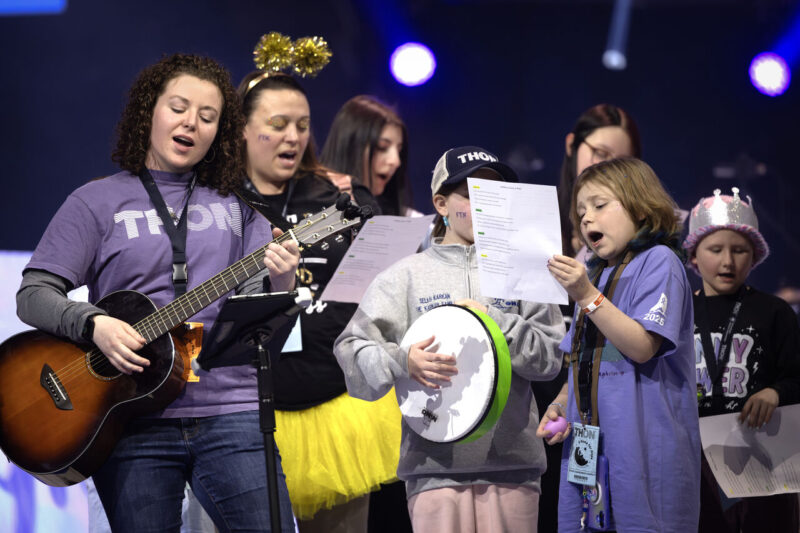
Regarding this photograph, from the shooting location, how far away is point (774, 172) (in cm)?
551

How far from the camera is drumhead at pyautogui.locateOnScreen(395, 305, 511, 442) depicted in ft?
7.66

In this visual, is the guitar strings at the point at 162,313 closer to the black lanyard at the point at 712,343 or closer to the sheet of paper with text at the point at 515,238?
the sheet of paper with text at the point at 515,238

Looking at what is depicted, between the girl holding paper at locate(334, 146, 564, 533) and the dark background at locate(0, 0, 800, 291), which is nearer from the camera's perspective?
the girl holding paper at locate(334, 146, 564, 533)

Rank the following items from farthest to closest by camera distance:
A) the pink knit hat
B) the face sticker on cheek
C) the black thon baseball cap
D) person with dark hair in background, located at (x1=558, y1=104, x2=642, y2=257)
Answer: person with dark hair in background, located at (x1=558, y1=104, x2=642, y2=257)
the pink knit hat
the face sticker on cheek
the black thon baseball cap

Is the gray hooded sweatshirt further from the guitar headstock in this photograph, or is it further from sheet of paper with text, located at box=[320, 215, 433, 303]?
the guitar headstock

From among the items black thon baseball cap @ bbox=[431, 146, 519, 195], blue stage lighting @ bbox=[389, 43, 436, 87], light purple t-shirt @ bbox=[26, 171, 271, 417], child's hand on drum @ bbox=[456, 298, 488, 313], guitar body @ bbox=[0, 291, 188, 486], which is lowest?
guitar body @ bbox=[0, 291, 188, 486]

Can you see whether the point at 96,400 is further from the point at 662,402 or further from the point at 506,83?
the point at 506,83

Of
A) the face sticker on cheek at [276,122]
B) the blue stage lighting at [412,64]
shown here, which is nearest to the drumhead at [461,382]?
the face sticker on cheek at [276,122]

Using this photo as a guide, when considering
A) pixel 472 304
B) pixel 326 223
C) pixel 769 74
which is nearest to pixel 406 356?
pixel 472 304

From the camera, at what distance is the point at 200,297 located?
2.35 metres

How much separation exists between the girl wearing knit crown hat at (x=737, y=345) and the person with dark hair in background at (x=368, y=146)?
1430 mm

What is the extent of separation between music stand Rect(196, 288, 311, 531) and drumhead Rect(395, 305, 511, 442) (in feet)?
1.58

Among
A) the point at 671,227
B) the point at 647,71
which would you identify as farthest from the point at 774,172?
the point at 671,227

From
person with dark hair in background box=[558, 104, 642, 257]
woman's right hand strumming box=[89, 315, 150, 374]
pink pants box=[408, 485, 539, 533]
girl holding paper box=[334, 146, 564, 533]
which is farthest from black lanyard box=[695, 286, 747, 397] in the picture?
woman's right hand strumming box=[89, 315, 150, 374]
